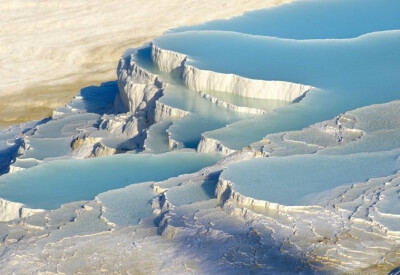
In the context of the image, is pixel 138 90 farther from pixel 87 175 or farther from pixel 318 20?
pixel 318 20

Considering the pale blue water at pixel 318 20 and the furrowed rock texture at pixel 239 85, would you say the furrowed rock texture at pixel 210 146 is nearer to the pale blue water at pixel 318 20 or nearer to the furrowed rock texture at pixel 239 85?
the furrowed rock texture at pixel 239 85

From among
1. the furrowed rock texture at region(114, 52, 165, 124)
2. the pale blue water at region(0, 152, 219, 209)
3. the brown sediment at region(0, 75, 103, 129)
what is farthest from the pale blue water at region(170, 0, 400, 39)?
the pale blue water at region(0, 152, 219, 209)

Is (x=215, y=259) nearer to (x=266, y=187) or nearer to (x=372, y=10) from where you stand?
(x=266, y=187)

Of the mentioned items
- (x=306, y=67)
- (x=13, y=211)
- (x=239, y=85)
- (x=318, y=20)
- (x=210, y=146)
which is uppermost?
(x=318, y=20)

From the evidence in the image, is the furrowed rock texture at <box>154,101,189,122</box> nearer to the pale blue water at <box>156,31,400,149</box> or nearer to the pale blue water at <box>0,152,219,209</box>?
the pale blue water at <box>156,31,400,149</box>

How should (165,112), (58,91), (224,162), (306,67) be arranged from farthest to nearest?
(58,91), (306,67), (165,112), (224,162)

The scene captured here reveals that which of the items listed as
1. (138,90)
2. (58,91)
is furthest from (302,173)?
(58,91)

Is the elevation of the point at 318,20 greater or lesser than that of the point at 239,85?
greater
